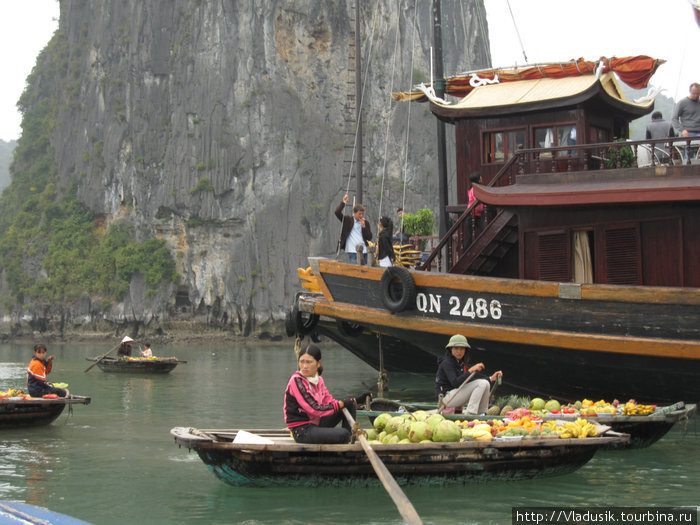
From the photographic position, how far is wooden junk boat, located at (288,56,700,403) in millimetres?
11094

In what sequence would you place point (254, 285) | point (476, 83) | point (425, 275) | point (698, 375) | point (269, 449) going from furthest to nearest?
point (254, 285) < point (476, 83) < point (425, 275) < point (698, 375) < point (269, 449)

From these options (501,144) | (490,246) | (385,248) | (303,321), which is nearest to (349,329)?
(303,321)

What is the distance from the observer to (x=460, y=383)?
9.92 m

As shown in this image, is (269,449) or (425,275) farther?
(425,275)

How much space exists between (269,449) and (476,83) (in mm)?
10139

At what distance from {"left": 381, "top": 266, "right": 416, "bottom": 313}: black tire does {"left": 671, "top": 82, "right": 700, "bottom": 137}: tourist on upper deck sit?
4.56 metres

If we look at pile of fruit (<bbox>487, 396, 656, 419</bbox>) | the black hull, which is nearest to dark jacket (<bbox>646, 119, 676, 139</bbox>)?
the black hull

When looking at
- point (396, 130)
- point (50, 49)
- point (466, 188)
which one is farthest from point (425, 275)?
point (50, 49)

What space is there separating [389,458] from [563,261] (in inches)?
220

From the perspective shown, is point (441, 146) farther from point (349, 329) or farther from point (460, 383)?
point (460, 383)

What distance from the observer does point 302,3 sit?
5231cm

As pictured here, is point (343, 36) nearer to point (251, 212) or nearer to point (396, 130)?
point (396, 130)

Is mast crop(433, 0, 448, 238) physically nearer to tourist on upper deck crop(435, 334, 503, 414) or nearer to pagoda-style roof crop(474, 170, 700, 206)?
pagoda-style roof crop(474, 170, 700, 206)

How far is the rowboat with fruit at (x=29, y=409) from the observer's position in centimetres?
1220
